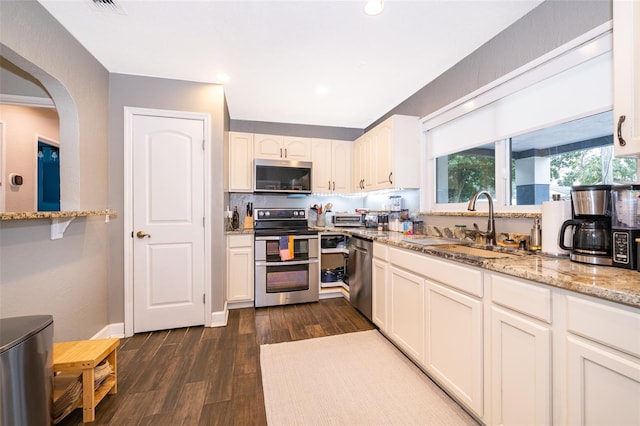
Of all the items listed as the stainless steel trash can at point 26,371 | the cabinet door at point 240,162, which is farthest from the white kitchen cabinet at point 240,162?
the stainless steel trash can at point 26,371

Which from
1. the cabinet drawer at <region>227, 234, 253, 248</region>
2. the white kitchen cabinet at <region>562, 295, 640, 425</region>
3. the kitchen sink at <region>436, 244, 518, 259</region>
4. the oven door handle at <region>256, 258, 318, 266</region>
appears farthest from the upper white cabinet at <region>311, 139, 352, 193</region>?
the white kitchen cabinet at <region>562, 295, 640, 425</region>

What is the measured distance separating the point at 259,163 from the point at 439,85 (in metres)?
2.30

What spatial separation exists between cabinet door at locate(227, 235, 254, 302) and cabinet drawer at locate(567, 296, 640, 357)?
9.38ft

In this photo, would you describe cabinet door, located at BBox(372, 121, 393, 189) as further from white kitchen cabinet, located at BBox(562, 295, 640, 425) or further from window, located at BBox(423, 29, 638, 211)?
white kitchen cabinet, located at BBox(562, 295, 640, 425)

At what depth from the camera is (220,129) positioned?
2748 mm

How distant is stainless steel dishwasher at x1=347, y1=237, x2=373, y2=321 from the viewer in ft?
8.90

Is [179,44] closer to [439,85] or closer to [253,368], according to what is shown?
[439,85]

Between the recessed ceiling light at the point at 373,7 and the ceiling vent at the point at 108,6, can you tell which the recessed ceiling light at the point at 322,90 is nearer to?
the recessed ceiling light at the point at 373,7

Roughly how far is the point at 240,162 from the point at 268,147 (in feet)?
1.49

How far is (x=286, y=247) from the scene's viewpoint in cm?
323

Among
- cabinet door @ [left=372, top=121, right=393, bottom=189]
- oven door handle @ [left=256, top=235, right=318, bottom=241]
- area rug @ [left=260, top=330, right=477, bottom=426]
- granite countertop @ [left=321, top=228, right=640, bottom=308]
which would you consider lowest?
area rug @ [left=260, top=330, right=477, bottom=426]

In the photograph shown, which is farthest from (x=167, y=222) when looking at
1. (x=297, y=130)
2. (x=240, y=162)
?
(x=297, y=130)

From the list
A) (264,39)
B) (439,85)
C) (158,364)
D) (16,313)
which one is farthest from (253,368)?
(439,85)

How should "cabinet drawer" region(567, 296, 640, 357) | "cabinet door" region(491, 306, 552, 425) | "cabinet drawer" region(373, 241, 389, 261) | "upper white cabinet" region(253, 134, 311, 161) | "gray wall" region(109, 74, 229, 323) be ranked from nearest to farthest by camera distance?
"cabinet drawer" region(567, 296, 640, 357) → "cabinet door" region(491, 306, 552, 425) → "cabinet drawer" region(373, 241, 389, 261) → "gray wall" region(109, 74, 229, 323) → "upper white cabinet" region(253, 134, 311, 161)
